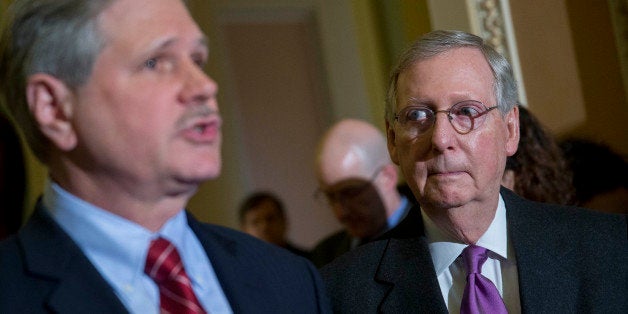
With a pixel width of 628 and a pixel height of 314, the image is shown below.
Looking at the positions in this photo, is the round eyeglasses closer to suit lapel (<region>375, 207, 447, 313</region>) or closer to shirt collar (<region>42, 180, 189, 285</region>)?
suit lapel (<region>375, 207, 447, 313</region>)

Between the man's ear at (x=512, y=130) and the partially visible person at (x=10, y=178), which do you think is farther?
the partially visible person at (x=10, y=178)

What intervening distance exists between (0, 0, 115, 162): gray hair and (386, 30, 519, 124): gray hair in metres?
1.12

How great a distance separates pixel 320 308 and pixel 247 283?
10.2 inches

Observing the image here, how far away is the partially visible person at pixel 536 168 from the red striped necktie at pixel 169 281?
1.89 meters

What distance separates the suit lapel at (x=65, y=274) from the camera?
1966 millimetres

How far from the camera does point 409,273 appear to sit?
281 centimetres

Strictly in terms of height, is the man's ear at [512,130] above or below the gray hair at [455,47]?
below

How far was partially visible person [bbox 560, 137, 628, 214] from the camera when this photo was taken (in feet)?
12.9

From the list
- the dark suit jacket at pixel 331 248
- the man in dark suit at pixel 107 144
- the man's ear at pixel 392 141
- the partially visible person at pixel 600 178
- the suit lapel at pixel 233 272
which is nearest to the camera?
the man in dark suit at pixel 107 144

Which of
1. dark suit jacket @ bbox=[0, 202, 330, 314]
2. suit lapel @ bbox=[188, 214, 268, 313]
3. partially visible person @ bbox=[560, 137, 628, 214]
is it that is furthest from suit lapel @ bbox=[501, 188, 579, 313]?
partially visible person @ bbox=[560, 137, 628, 214]

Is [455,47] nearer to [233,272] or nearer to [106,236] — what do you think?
[233,272]

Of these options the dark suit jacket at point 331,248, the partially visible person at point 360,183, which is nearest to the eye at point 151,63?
the partially visible person at point 360,183

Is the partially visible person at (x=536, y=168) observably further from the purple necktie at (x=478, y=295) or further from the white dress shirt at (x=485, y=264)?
the purple necktie at (x=478, y=295)

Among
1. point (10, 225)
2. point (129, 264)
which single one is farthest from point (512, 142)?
point (10, 225)
